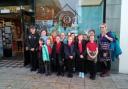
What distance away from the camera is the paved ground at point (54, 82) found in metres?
7.00

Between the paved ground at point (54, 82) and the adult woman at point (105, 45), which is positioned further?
the adult woman at point (105, 45)

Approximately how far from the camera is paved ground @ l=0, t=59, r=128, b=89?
7.00 metres

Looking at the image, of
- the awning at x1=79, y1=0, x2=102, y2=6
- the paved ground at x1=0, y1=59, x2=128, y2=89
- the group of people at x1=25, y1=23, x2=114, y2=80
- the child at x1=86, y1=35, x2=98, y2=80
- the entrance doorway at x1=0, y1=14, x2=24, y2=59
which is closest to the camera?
the paved ground at x1=0, y1=59, x2=128, y2=89

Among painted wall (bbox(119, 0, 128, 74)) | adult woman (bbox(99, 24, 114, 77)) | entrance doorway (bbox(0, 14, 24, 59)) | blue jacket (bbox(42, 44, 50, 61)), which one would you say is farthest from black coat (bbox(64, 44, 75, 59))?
entrance doorway (bbox(0, 14, 24, 59))

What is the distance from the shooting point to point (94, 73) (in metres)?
7.89

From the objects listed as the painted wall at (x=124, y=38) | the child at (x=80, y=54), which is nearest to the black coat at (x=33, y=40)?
the child at (x=80, y=54)

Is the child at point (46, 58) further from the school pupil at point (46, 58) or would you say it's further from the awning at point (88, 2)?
the awning at point (88, 2)

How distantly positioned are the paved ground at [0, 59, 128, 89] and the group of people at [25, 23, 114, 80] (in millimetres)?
295

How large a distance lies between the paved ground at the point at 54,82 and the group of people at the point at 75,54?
0.30 meters

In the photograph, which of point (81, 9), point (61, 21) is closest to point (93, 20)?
point (81, 9)

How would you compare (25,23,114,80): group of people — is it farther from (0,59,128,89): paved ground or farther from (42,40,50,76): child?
(0,59,128,89): paved ground

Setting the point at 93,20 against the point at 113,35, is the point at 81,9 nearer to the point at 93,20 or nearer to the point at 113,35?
the point at 93,20

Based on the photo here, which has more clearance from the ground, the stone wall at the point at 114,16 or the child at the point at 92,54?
the stone wall at the point at 114,16

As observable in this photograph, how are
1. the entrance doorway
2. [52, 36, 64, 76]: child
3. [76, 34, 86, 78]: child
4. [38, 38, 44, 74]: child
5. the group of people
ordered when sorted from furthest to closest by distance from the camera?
the entrance doorway < [38, 38, 44, 74]: child < [52, 36, 64, 76]: child < [76, 34, 86, 78]: child < the group of people
